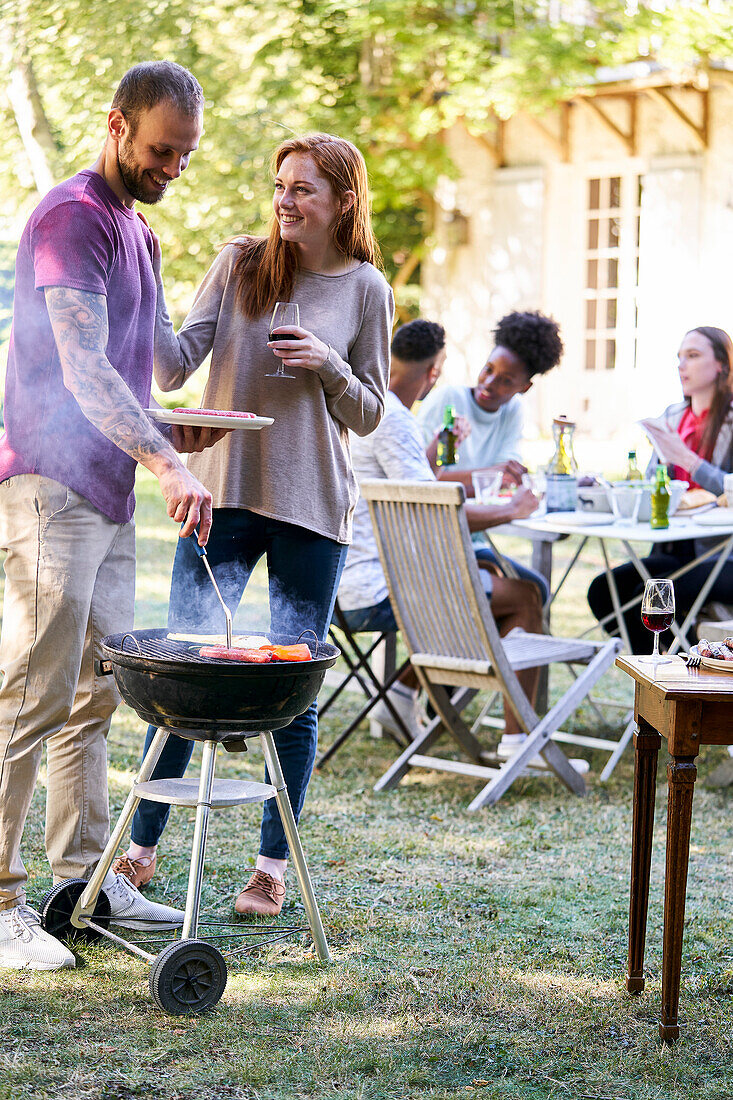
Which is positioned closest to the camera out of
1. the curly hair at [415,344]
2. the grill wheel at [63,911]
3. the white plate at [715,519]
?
the grill wheel at [63,911]

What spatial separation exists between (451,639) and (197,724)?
1823mm

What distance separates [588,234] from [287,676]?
12380 millimetres

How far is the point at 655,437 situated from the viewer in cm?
505

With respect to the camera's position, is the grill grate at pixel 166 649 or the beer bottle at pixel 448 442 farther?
the beer bottle at pixel 448 442

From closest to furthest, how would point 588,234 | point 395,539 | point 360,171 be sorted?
point 360,171 < point 395,539 < point 588,234

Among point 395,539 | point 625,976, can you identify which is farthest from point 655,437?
point 625,976

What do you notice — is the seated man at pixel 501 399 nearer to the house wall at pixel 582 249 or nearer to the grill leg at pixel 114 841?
the grill leg at pixel 114 841

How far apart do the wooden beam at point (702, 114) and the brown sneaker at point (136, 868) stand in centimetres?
1148

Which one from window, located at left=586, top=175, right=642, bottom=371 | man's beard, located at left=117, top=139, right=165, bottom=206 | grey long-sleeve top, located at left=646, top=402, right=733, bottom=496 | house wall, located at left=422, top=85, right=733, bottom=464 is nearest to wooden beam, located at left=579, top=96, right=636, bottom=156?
house wall, located at left=422, top=85, right=733, bottom=464

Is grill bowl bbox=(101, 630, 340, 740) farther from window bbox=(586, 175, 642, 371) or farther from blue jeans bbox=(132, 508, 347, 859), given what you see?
window bbox=(586, 175, 642, 371)

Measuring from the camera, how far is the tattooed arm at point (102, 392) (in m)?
2.49

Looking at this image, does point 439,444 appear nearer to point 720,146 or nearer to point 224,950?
point 224,950

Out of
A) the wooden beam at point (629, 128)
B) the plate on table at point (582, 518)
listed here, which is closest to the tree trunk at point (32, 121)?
the wooden beam at point (629, 128)

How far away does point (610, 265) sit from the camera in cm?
1380
